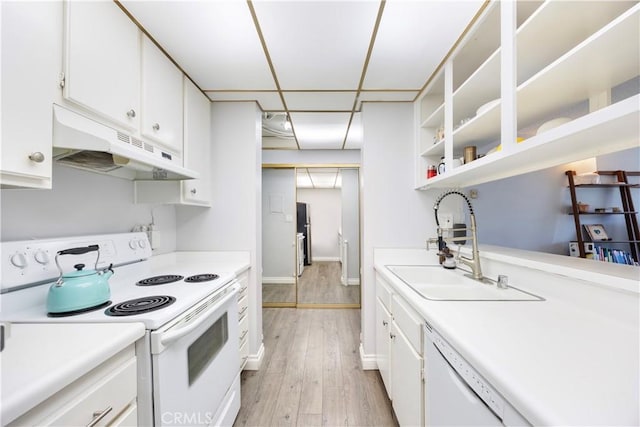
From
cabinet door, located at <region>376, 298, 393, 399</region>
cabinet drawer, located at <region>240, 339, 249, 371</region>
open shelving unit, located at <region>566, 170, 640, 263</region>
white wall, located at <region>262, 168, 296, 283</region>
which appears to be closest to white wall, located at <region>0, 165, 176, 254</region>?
cabinet drawer, located at <region>240, 339, 249, 371</region>

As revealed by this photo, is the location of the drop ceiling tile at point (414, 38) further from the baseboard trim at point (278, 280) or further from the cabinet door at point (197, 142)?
the baseboard trim at point (278, 280)

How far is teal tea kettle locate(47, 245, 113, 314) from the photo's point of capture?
873mm

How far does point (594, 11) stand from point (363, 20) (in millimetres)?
892

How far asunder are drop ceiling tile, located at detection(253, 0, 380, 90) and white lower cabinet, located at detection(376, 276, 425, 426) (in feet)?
4.87

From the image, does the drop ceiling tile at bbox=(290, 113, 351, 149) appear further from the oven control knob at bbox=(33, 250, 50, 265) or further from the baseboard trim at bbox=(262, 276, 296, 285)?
the baseboard trim at bbox=(262, 276, 296, 285)

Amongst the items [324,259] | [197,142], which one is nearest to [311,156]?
[197,142]

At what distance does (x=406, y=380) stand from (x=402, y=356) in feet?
0.35

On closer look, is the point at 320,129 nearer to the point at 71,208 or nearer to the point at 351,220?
the point at 351,220

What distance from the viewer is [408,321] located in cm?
118

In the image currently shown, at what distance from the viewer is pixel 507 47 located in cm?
100

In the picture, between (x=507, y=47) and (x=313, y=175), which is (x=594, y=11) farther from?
(x=313, y=175)

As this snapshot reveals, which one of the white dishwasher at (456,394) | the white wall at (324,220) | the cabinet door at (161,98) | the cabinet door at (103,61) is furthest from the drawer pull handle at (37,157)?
the white wall at (324,220)

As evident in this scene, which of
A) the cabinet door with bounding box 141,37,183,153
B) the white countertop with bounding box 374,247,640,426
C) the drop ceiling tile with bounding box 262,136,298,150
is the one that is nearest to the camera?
the white countertop with bounding box 374,247,640,426

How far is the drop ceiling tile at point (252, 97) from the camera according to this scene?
6.36 feet
